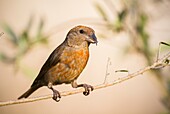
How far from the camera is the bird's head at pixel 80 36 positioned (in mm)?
2154

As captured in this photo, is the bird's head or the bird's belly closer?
the bird's head

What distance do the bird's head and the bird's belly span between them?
0.05m

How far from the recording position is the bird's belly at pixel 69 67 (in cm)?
245

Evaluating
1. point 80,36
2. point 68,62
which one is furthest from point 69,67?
point 80,36

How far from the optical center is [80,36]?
237cm

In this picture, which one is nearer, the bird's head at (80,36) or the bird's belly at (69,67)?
the bird's head at (80,36)

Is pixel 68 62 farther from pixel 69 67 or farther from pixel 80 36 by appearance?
pixel 80 36

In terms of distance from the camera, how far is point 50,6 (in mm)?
5008

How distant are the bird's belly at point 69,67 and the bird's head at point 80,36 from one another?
0.16ft

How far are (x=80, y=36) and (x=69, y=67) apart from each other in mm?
179

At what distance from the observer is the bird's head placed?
2154mm

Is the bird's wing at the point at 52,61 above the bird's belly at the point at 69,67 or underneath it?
above

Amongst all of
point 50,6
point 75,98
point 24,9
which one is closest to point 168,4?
point 24,9

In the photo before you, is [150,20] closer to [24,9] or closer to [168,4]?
[168,4]
